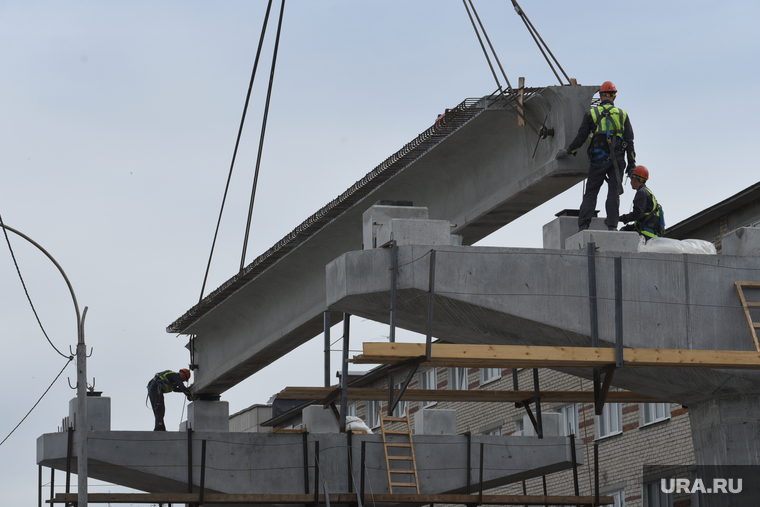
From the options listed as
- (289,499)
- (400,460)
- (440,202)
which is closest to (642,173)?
(440,202)

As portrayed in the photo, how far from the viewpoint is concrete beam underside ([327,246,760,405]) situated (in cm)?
1414

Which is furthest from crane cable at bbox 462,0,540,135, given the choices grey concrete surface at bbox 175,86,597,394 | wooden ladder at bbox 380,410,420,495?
wooden ladder at bbox 380,410,420,495

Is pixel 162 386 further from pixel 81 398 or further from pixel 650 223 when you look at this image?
pixel 650 223

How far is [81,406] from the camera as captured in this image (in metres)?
18.5

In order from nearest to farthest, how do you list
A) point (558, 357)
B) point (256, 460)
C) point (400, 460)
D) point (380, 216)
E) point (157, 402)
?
point (558, 357) → point (380, 216) → point (256, 460) → point (400, 460) → point (157, 402)

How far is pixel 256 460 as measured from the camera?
64.4 feet

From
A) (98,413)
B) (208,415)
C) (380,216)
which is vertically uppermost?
(380,216)

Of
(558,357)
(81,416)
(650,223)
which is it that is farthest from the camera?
(81,416)

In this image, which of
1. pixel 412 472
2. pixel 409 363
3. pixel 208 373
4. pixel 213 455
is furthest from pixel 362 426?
pixel 409 363

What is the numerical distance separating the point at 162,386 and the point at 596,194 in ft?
36.1

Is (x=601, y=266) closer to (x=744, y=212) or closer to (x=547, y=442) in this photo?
(x=547, y=442)

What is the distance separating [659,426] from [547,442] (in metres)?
11.5

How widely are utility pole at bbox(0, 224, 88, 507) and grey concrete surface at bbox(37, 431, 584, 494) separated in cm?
82

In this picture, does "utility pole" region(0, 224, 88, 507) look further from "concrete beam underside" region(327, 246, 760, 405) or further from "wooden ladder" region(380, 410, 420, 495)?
"concrete beam underside" region(327, 246, 760, 405)
